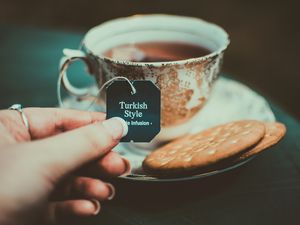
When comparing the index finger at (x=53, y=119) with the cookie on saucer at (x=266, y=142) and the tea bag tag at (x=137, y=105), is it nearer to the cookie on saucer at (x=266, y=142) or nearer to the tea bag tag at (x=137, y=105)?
the tea bag tag at (x=137, y=105)

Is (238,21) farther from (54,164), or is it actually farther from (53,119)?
(54,164)

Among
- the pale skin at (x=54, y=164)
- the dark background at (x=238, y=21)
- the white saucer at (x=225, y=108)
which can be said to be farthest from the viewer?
the dark background at (x=238, y=21)

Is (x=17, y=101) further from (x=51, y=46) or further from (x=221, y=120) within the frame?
(x=221, y=120)

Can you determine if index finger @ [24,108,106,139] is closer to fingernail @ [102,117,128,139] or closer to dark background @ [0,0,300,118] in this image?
fingernail @ [102,117,128,139]

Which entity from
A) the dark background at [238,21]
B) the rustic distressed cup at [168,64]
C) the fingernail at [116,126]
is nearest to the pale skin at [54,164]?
the fingernail at [116,126]

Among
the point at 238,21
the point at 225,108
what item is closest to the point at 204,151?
the point at 225,108
